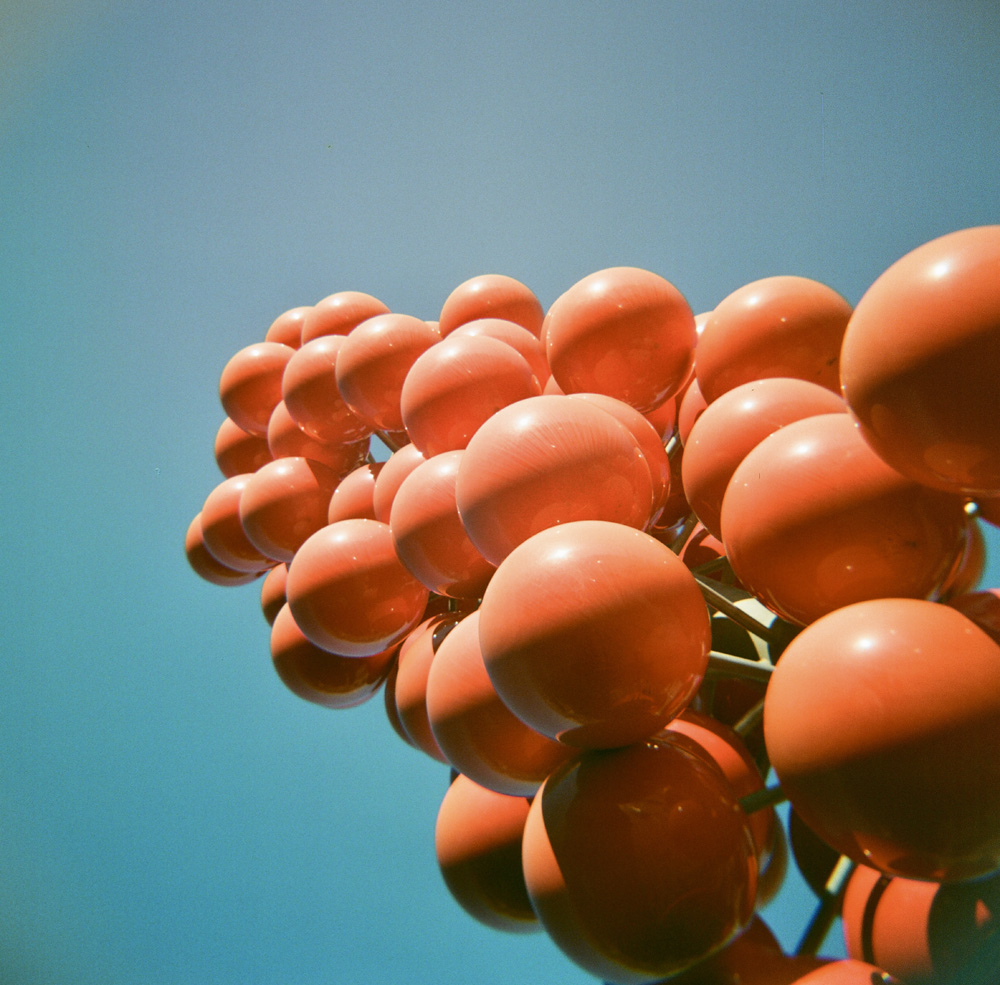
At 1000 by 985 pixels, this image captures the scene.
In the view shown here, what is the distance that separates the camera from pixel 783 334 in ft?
3.05

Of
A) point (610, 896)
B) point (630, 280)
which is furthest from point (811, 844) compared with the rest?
point (630, 280)

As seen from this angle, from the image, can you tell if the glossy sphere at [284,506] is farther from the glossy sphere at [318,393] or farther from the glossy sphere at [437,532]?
the glossy sphere at [437,532]

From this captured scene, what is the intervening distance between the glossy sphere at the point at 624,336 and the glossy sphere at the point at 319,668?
79 centimetres

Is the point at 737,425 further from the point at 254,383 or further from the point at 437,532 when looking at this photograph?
the point at 254,383

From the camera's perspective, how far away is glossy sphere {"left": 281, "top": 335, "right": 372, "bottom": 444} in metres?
1.49

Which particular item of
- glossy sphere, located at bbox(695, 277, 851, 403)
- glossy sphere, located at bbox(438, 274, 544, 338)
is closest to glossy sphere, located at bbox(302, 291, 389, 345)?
glossy sphere, located at bbox(438, 274, 544, 338)

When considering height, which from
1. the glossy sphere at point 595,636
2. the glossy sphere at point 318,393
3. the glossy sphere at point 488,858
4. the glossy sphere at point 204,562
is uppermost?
the glossy sphere at point 318,393

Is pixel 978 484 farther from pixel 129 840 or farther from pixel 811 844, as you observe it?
pixel 129 840

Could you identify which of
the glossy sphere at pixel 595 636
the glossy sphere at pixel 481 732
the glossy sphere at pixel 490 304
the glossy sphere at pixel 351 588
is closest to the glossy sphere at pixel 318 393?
the glossy sphere at pixel 490 304

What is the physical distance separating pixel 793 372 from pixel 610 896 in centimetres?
69

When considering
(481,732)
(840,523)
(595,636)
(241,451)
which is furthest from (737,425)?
(241,451)

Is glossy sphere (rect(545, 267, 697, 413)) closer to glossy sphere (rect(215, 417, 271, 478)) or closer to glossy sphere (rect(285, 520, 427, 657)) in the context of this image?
glossy sphere (rect(285, 520, 427, 657))

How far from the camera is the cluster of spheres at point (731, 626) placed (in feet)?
1.70

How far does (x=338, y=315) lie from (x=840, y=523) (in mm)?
1410
